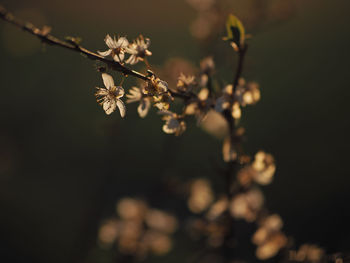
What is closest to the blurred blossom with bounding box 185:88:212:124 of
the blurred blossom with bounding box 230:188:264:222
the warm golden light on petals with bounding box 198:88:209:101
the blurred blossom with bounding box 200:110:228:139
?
the warm golden light on petals with bounding box 198:88:209:101

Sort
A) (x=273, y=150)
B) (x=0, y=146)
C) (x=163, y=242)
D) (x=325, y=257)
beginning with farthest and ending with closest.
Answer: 1. (x=273, y=150)
2. (x=0, y=146)
3. (x=163, y=242)
4. (x=325, y=257)

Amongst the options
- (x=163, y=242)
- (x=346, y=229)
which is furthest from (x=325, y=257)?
(x=163, y=242)

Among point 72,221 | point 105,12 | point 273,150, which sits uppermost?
point 105,12

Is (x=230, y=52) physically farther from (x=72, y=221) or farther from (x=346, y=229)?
(x=72, y=221)

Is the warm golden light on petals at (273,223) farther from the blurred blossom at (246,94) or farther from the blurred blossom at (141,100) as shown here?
the blurred blossom at (141,100)

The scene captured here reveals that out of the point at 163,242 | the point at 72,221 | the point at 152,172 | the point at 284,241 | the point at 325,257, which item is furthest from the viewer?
the point at 152,172

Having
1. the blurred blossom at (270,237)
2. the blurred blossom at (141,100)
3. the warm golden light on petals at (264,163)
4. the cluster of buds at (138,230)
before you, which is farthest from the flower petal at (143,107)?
the cluster of buds at (138,230)

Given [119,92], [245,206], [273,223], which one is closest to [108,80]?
[119,92]
